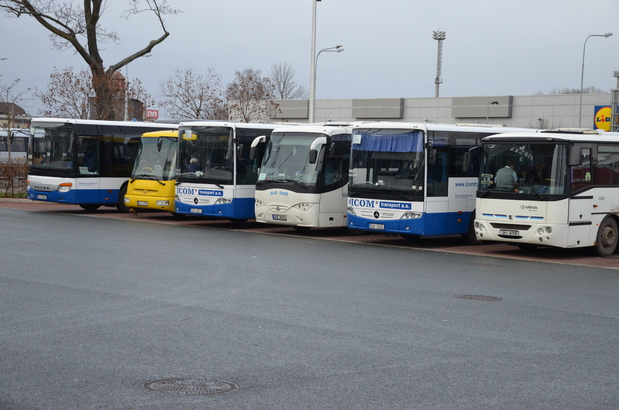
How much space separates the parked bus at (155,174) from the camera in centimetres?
2595

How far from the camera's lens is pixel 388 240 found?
72.2ft

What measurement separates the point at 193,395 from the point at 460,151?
14960 millimetres

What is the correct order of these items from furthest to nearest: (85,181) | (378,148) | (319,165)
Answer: (85,181), (319,165), (378,148)

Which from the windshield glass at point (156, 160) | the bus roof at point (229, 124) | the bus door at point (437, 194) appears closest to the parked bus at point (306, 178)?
the bus roof at point (229, 124)

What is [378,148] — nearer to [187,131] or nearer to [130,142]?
[187,131]

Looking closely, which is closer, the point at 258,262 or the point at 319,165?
the point at 258,262

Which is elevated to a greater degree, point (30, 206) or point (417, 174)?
point (417, 174)

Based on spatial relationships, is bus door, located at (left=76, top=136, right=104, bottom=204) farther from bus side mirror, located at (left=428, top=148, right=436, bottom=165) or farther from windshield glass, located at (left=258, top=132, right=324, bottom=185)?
bus side mirror, located at (left=428, top=148, right=436, bottom=165)

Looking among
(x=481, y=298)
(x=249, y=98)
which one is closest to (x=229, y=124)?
(x=481, y=298)

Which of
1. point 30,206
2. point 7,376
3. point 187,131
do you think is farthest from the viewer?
point 30,206

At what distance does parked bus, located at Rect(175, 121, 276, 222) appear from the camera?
932 inches

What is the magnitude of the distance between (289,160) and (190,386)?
617 inches

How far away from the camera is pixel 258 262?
607 inches

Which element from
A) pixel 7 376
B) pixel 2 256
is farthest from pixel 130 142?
pixel 7 376
